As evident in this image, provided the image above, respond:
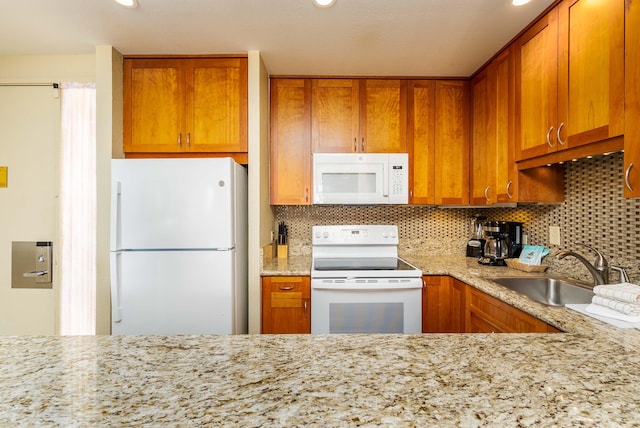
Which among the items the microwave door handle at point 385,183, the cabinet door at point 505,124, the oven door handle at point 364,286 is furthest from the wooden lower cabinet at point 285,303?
the cabinet door at point 505,124

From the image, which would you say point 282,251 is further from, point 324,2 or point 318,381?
point 318,381

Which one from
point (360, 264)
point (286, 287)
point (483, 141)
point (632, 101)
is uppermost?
point (483, 141)

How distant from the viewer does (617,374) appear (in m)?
0.68

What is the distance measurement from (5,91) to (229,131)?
1.71 metres

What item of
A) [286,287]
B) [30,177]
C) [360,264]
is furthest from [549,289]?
[30,177]

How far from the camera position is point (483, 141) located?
2.39 metres

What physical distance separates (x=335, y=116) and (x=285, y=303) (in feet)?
5.00

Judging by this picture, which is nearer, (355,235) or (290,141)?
(290,141)

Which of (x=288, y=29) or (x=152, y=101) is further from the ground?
(x=288, y=29)

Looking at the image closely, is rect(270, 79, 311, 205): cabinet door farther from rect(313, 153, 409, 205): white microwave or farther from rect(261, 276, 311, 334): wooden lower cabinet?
rect(261, 276, 311, 334): wooden lower cabinet

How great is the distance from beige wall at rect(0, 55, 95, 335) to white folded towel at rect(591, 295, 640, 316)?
3272 millimetres

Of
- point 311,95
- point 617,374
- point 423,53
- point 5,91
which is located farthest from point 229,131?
point 617,374

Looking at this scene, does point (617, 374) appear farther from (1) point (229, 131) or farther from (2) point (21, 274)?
(2) point (21, 274)

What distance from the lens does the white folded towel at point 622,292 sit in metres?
1.16
